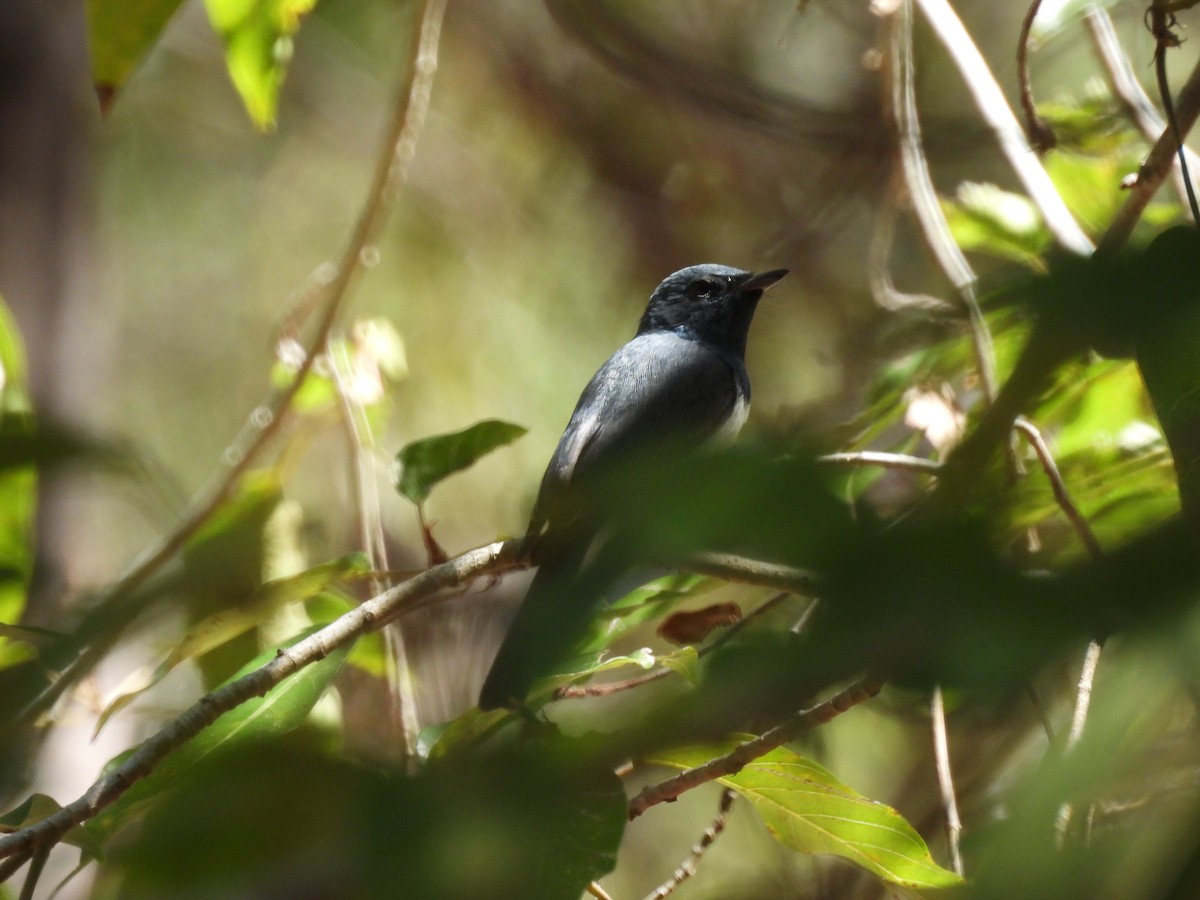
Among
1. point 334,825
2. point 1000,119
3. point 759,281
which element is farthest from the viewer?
point 759,281

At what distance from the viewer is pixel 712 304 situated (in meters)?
4.00

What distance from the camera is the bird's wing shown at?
285 cm

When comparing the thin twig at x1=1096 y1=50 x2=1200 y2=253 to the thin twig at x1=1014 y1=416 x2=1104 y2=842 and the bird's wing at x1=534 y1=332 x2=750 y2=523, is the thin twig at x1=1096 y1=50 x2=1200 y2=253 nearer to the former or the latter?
the thin twig at x1=1014 y1=416 x2=1104 y2=842

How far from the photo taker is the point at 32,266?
12.4 feet

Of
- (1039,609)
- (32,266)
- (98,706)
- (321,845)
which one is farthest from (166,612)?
(32,266)

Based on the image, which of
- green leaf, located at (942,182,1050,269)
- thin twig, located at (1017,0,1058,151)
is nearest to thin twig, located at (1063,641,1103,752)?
thin twig, located at (1017,0,1058,151)

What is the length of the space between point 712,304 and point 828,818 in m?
2.58

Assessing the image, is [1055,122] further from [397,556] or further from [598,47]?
[397,556]

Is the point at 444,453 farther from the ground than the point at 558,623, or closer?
farther from the ground

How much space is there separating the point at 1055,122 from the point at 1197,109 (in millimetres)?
1540

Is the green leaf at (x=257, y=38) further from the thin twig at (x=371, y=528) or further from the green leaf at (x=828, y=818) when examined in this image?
the green leaf at (x=828, y=818)

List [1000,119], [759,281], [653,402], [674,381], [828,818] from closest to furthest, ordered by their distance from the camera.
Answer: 1. [828,818]
2. [1000,119]
3. [653,402]
4. [674,381]
5. [759,281]

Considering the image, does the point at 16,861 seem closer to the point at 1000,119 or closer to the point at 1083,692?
the point at 1083,692

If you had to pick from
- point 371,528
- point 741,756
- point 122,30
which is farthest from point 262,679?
point 371,528
